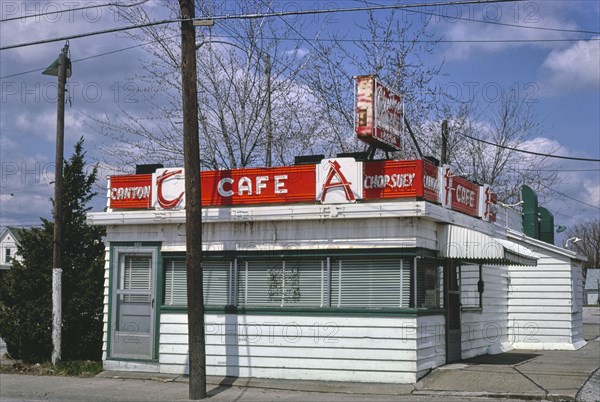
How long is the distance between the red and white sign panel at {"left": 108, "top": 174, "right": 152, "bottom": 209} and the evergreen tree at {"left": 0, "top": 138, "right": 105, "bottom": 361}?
8.09 feet

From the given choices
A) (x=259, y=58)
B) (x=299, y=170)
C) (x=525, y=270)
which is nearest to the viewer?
(x=299, y=170)

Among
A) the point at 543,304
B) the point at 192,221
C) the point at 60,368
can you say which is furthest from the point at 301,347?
the point at 543,304

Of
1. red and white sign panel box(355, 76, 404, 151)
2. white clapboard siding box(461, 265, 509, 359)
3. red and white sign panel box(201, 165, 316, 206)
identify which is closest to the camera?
red and white sign panel box(355, 76, 404, 151)

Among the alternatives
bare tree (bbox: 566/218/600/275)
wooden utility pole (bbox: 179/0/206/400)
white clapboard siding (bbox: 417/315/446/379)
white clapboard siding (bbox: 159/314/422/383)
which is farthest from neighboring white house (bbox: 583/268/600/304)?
wooden utility pole (bbox: 179/0/206/400)

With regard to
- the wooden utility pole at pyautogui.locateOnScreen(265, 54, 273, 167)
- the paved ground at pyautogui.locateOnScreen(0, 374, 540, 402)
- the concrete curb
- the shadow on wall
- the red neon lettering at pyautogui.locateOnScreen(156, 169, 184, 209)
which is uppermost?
the wooden utility pole at pyautogui.locateOnScreen(265, 54, 273, 167)

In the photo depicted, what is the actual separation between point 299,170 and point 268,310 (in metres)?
2.67

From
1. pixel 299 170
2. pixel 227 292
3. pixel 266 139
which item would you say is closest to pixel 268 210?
pixel 299 170

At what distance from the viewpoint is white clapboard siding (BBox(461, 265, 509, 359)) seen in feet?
54.5

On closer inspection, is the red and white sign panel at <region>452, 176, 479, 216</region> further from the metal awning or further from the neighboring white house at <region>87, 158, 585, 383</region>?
the metal awning

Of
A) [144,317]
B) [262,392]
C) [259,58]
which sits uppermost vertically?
[259,58]

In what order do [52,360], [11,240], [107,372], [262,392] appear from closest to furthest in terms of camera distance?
[262,392]
[107,372]
[52,360]
[11,240]

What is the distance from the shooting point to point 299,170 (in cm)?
1391

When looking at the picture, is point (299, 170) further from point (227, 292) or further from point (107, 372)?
point (107, 372)

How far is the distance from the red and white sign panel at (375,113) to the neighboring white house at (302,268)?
58 centimetres
